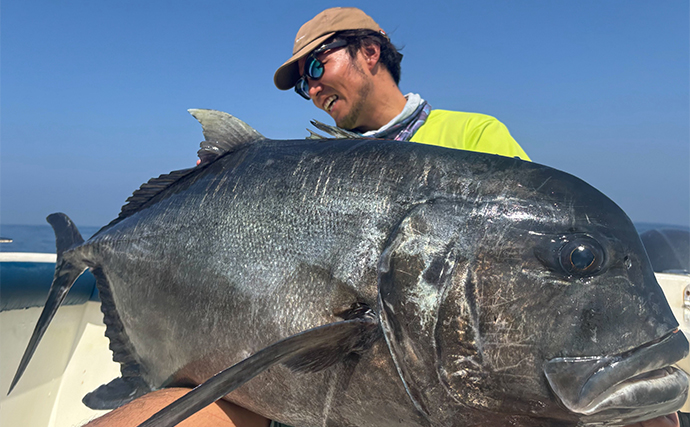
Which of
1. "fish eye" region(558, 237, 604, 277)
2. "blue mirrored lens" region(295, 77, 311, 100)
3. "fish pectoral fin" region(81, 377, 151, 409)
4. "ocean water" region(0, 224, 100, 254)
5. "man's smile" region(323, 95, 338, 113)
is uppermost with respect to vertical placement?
"blue mirrored lens" region(295, 77, 311, 100)

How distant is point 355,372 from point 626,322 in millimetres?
708

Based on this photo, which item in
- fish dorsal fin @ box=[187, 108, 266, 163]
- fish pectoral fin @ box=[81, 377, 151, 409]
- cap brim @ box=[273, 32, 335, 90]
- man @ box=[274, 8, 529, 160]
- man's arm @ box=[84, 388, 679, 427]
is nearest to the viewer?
man's arm @ box=[84, 388, 679, 427]

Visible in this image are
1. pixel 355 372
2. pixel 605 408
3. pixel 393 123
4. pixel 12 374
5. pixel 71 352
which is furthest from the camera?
pixel 71 352

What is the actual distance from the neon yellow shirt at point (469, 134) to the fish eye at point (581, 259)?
4.31 feet

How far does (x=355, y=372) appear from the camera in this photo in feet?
4.13

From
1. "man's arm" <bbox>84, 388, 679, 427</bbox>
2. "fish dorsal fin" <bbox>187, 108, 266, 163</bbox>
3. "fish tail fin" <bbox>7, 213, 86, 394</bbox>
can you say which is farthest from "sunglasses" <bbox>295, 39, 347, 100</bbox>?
"man's arm" <bbox>84, 388, 679, 427</bbox>

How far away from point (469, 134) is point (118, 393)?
2356mm

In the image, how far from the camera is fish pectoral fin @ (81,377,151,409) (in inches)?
83.0

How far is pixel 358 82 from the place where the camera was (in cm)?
293

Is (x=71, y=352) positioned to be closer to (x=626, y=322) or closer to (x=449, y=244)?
(x=449, y=244)

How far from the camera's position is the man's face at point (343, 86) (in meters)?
2.90

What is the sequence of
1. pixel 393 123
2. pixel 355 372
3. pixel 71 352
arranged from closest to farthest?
pixel 355 372 → pixel 393 123 → pixel 71 352

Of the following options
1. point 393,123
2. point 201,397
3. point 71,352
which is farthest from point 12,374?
point 393,123

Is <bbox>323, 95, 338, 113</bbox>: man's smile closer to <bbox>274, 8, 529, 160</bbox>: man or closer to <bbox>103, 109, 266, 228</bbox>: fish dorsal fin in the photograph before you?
<bbox>274, 8, 529, 160</bbox>: man
